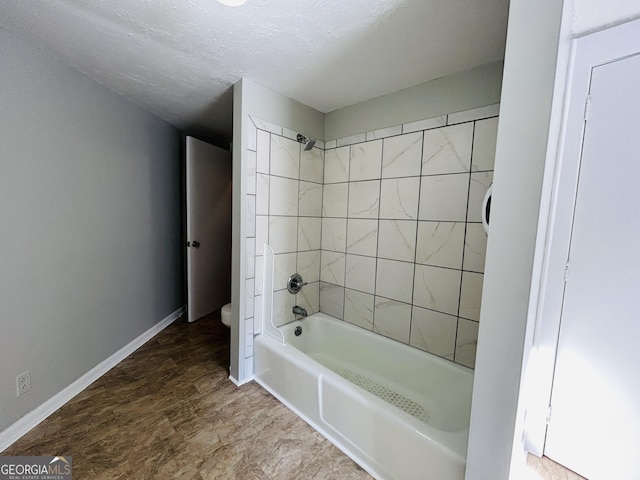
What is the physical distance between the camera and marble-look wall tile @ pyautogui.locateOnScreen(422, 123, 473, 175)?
4.93 ft

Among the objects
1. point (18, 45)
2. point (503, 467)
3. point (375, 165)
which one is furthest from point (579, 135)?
point (18, 45)

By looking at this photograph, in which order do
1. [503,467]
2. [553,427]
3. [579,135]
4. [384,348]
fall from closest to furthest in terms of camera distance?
1. [503,467]
2. [579,135]
3. [553,427]
4. [384,348]

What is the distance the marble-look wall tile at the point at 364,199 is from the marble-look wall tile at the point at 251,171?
0.75m

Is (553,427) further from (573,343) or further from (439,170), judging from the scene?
(439,170)

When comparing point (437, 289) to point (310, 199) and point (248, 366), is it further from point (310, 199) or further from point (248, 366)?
point (248, 366)

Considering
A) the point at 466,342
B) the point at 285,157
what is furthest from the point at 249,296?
the point at 466,342

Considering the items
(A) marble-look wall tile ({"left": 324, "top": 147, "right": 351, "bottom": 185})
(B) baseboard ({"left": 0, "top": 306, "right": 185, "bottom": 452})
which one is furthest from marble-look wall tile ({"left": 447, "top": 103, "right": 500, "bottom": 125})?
(B) baseboard ({"left": 0, "top": 306, "right": 185, "bottom": 452})

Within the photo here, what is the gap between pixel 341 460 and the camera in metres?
1.27

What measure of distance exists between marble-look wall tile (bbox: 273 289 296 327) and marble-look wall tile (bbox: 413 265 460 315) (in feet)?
3.13

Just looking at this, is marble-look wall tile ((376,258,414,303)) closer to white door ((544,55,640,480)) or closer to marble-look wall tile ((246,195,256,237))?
white door ((544,55,640,480))

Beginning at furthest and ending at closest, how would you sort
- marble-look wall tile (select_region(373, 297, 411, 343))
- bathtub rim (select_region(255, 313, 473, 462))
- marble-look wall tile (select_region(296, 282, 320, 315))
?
marble-look wall tile (select_region(296, 282, 320, 315)) < marble-look wall tile (select_region(373, 297, 411, 343)) < bathtub rim (select_region(255, 313, 473, 462))

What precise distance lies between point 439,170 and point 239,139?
130cm

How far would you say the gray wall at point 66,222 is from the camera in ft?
4.22

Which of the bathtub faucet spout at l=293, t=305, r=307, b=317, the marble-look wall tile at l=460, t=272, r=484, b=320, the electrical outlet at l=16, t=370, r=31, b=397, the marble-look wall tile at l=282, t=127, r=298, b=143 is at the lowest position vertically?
the electrical outlet at l=16, t=370, r=31, b=397
